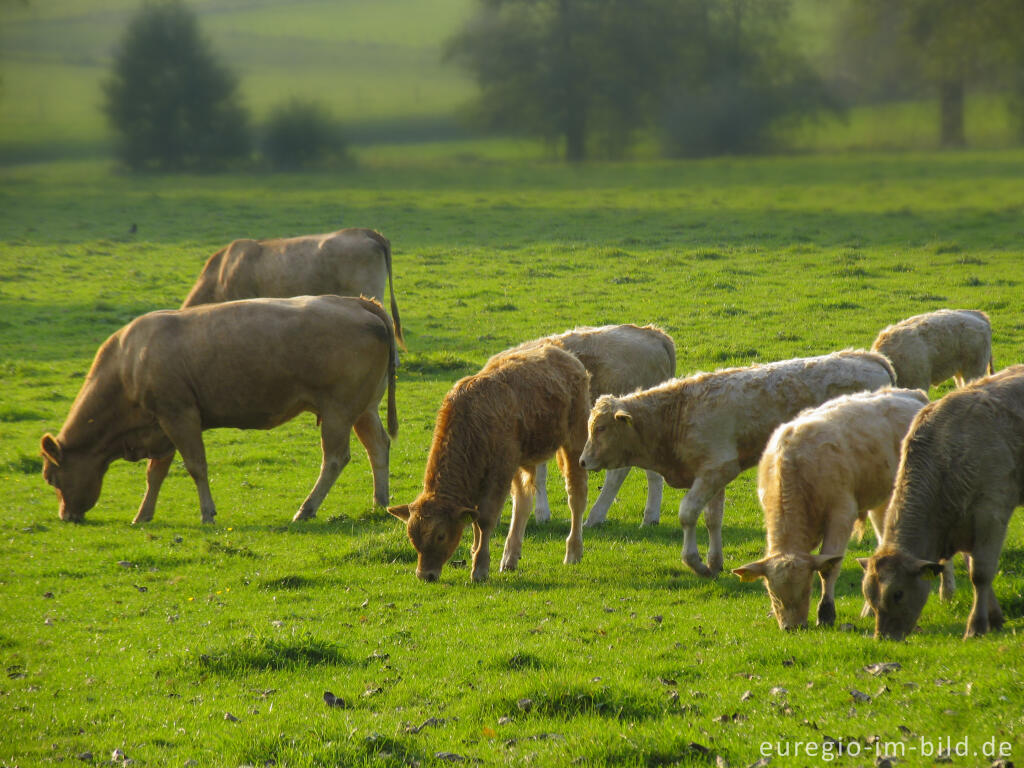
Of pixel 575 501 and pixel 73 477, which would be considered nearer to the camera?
pixel 575 501

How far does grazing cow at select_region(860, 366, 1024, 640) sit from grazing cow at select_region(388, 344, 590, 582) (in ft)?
13.1

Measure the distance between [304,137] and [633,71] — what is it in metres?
14.1

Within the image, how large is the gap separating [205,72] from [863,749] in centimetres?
5282

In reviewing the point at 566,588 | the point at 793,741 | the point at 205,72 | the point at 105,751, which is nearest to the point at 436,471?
the point at 566,588

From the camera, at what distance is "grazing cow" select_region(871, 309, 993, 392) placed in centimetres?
1614

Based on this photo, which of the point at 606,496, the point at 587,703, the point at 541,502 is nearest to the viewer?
the point at 587,703

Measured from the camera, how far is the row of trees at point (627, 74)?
93.5 feet

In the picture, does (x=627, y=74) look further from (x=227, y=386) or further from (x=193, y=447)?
(x=193, y=447)

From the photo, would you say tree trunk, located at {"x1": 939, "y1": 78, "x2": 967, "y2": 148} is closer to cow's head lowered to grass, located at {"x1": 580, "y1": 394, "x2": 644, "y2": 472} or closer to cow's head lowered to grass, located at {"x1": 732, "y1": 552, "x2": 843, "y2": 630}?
cow's head lowered to grass, located at {"x1": 580, "y1": 394, "x2": 644, "y2": 472}

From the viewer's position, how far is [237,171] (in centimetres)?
5066

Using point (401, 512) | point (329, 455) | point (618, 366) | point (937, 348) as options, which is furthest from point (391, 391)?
point (937, 348)

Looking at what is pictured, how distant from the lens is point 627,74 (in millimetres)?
41375

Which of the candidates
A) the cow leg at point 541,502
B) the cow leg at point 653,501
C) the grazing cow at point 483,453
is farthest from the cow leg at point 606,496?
the grazing cow at point 483,453

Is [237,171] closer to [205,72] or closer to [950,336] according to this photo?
[205,72]
